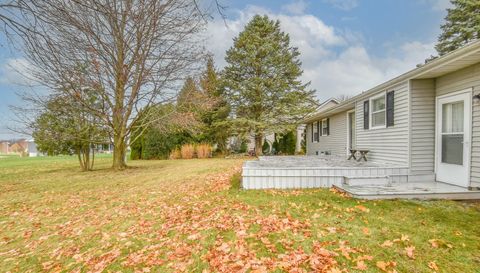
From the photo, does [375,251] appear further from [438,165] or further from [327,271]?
[438,165]

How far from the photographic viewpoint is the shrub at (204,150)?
18016 mm

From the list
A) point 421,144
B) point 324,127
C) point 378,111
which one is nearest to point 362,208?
point 421,144

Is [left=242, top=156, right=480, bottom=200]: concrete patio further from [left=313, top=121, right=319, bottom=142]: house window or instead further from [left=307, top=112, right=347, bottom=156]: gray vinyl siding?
[left=313, top=121, right=319, bottom=142]: house window

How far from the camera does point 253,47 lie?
59.8ft

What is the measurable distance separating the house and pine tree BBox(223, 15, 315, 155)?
10539 millimetres

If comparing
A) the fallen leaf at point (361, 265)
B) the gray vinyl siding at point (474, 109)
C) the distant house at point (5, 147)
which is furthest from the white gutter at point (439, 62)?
the distant house at point (5, 147)

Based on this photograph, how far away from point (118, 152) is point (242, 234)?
9.73 meters

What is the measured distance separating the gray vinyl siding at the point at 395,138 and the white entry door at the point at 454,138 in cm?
65

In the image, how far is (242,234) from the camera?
333cm

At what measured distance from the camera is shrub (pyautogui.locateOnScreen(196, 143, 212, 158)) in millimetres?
18016

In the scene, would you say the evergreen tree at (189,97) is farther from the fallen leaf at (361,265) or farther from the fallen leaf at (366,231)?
the fallen leaf at (361,265)

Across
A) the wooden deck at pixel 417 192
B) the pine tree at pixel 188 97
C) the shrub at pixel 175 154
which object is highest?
the pine tree at pixel 188 97

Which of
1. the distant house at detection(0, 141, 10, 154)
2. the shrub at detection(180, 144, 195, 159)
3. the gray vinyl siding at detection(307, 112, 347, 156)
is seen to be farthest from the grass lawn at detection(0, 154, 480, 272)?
the distant house at detection(0, 141, 10, 154)

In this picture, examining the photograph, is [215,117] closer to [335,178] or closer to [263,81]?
[263,81]
